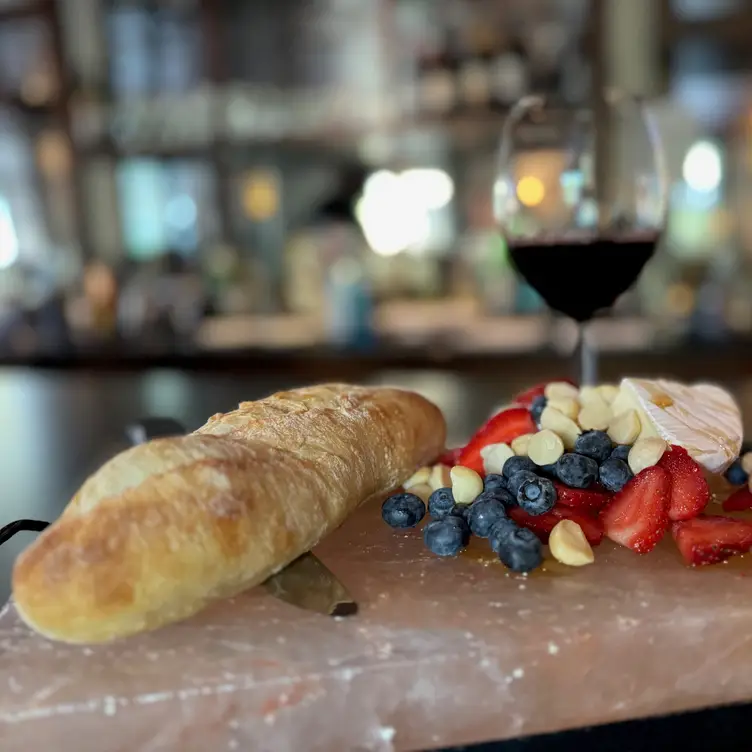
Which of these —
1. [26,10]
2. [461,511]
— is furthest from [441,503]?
[26,10]

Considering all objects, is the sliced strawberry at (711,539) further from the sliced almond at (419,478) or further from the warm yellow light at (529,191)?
the warm yellow light at (529,191)

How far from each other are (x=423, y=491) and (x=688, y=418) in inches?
7.9

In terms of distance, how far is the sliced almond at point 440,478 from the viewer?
627 mm

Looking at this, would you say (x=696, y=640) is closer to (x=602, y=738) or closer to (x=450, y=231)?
(x=602, y=738)

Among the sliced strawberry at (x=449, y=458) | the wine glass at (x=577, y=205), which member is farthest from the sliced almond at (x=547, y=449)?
the wine glass at (x=577, y=205)

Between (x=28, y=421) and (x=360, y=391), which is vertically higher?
(x=360, y=391)

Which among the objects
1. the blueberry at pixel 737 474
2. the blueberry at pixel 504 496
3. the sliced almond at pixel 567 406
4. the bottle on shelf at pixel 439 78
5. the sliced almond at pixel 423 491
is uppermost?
the bottle on shelf at pixel 439 78

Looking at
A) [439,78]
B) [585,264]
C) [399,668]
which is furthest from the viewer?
[439,78]

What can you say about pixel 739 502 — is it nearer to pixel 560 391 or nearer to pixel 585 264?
pixel 560 391

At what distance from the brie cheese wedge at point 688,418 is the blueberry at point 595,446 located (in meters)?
0.04

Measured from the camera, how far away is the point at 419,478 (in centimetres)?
65

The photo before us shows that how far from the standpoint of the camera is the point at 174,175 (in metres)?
2.63

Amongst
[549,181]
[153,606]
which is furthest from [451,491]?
[549,181]

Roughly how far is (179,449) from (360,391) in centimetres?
21
